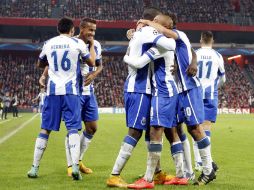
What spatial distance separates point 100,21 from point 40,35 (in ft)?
21.6

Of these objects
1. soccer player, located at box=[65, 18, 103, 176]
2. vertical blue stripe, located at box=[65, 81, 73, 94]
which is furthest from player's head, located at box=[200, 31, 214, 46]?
vertical blue stripe, located at box=[65, 81, 73, 94]

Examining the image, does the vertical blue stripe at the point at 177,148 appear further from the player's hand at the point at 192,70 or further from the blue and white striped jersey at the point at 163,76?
the player's hand at the point at 192,70

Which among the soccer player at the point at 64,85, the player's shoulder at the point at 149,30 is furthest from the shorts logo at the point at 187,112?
the soccer player at the point at 64,85

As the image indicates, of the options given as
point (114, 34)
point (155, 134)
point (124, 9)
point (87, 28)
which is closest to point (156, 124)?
point (155, 134)

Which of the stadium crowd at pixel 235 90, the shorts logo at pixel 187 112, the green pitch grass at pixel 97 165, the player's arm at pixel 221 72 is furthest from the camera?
the stadium crowd at pixel 235 90

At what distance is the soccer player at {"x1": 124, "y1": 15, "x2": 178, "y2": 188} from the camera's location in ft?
20.4

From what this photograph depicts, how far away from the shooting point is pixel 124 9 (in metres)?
51.8

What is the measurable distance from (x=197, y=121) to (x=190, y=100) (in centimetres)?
28

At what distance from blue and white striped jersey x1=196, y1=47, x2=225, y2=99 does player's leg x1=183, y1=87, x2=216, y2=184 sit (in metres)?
1.78

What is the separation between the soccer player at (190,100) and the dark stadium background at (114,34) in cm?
3732

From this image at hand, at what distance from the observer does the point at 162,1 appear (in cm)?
5341

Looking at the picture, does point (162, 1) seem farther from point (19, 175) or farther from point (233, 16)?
point (19, 175)

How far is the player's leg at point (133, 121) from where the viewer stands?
20.8 ft

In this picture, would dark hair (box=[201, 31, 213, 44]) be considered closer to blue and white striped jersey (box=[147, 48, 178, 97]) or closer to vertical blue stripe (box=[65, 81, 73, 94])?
blue and white striped jersey (box=[147, 48, 178, 97])
